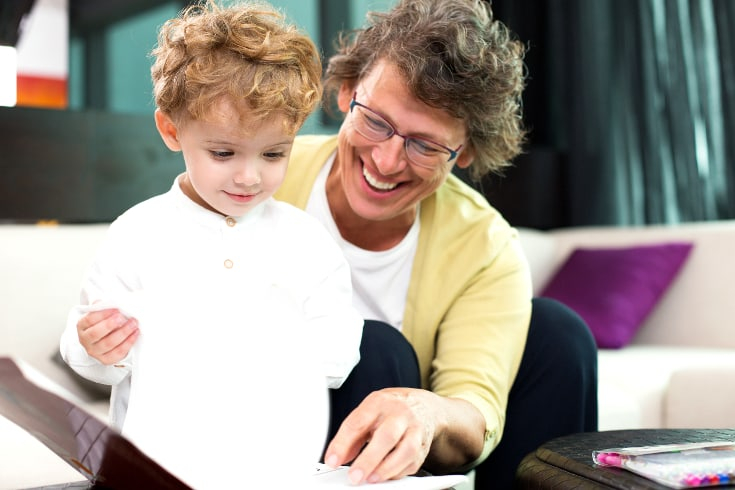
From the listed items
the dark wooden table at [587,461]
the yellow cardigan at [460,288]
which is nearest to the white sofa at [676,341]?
the yellow cardigan at [460,288]

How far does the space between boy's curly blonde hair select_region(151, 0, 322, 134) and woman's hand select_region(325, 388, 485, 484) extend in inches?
15.4

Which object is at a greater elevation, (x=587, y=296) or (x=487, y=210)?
(x=487, y=210)

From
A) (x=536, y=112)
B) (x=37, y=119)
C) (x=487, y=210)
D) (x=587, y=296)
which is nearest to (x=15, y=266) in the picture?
(x=37, y=119)

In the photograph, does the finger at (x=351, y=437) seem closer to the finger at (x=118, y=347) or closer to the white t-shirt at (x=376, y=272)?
the finger at (x=118, y=347)

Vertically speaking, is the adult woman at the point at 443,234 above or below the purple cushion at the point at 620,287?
above

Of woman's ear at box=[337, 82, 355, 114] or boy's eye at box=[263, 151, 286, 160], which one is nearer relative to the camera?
boy's eye at box=[263, 151, 286, 160]

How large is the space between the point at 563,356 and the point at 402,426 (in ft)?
2.45

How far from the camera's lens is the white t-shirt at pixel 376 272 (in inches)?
72.5

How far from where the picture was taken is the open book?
842mm

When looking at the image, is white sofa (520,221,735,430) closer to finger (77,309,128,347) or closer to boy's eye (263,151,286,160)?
boy's eye (263,151,286,160)

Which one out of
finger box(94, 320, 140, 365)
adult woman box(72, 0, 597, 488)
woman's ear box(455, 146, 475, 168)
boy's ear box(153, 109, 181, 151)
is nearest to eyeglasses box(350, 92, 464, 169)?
adult woman box(72, 0, 597, 488)

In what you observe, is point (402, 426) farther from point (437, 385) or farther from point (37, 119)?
point (37, 119)

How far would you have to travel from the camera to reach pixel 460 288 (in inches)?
71.7

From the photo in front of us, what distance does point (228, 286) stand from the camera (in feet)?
3.99
